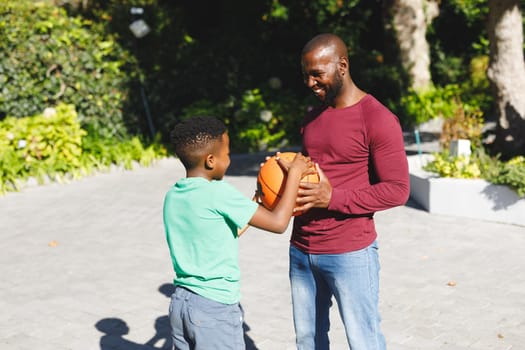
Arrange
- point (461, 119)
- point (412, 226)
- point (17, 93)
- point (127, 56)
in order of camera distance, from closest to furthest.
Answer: point (412, 226)
point (461, 119)
point (17, 93)
point (127, 56)

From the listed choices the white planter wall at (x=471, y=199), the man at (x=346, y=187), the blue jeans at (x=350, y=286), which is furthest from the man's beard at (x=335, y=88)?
the white planter wall at (x=471, y=199)

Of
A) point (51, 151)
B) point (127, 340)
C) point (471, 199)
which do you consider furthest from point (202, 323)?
point (51, 151)

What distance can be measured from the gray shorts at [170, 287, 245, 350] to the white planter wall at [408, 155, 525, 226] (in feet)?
17.8

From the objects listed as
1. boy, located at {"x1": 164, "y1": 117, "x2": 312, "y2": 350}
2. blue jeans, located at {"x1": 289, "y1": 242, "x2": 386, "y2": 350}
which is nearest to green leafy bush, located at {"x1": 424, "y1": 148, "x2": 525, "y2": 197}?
blue jeans, located at {"x1": 289, "y1": 242, "x2": 386, "y2": 350}

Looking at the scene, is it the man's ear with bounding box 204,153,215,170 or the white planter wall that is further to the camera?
the white planter wall

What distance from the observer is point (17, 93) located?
37.9 feet

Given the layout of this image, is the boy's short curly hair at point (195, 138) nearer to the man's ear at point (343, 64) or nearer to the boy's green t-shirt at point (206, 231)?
the boy's green t-shirt at point (206, 231)

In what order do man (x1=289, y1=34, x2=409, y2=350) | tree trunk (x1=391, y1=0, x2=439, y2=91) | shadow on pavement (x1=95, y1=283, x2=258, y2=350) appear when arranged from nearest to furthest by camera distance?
man (x1=289, y1=34, x2=409, y2=350) → shadow on pavement (x1=95, y1=283, x2=258, y2=350) → tree trunk (x1=391, y1=0, x2=439, y2=91)

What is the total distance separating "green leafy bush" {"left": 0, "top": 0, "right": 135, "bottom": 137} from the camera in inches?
450

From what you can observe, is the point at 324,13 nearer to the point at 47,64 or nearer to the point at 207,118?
the point at 47,64

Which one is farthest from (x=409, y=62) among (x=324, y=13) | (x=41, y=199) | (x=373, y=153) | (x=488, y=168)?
(x=373, y=153)

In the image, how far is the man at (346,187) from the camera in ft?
9.45

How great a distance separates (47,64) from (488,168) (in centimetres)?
804

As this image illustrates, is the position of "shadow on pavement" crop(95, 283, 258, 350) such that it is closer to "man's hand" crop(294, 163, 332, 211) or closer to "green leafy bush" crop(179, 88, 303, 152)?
"man's hand" crop(294, 163, 332, 211)
